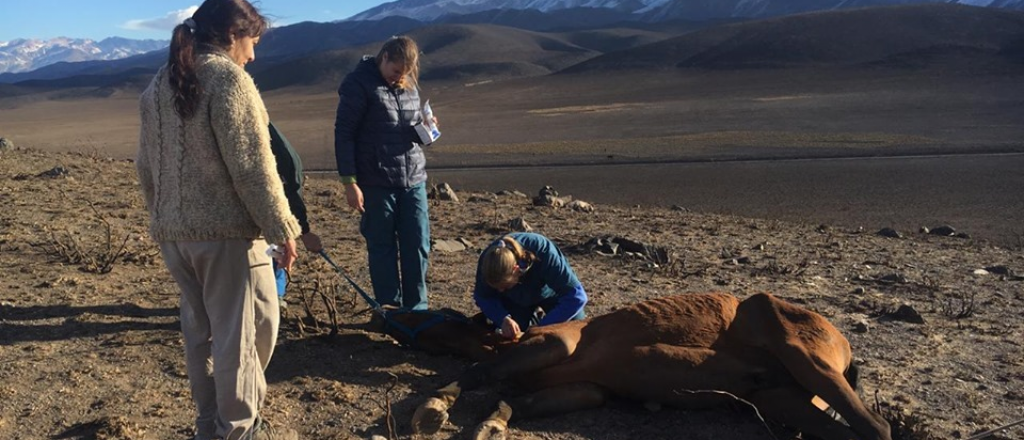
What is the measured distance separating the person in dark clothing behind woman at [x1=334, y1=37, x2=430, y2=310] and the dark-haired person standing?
5.69 feet

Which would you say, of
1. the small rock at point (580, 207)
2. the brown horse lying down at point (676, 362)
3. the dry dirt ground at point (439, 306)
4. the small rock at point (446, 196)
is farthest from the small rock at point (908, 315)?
the small rock at point (446, 196)

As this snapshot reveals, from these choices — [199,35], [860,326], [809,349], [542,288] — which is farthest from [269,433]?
[860,326]

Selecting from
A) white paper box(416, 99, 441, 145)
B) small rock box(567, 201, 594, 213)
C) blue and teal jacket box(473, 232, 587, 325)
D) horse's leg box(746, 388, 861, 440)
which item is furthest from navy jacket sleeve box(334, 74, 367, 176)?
small rock box(567, 201, 594, 213)

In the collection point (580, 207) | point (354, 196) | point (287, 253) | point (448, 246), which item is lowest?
point (580, 207)

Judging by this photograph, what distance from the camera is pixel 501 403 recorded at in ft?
13.1

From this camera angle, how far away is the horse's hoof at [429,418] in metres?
3.84

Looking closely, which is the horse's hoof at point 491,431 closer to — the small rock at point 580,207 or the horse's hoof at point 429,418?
the horse's hoof at point 429,418

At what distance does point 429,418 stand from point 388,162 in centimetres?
181

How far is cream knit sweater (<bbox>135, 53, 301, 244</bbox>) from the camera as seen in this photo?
3098 mm

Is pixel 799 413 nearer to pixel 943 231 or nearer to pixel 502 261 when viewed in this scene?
pixel 502 261

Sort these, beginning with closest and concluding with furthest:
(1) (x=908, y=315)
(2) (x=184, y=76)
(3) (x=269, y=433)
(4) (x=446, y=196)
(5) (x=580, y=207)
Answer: (2) (x=184, y=76) → (3) (x=269, y=433) → (1) (x=908, y=315) → (5) (x=580, y=207) → (4) (x=446, y=196)

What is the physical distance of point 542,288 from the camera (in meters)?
4.73

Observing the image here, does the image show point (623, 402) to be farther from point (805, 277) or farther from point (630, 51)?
point (630, 51)

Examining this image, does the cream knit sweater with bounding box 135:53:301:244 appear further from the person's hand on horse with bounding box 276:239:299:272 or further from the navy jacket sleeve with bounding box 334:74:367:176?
the navy jacket sleeve with bounding box 334:74:367:176
